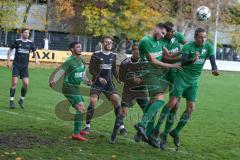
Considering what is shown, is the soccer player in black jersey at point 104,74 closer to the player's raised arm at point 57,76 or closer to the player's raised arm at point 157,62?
the player's raised arm at point 57,76

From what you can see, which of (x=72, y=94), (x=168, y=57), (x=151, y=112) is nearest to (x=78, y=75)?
(x=72, y=94)

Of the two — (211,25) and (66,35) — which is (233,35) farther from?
(66,35)

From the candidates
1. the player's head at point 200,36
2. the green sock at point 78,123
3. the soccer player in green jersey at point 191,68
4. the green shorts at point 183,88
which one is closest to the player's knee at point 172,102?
the soccer player in green jersey at point 191,68

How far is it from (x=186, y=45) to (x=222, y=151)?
2053 mm

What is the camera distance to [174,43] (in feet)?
34.1

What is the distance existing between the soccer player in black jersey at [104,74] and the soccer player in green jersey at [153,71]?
2.56 feet

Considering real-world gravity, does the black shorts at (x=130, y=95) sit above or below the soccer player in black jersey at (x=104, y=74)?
below

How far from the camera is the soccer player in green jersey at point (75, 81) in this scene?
10.1 m

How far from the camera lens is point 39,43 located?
51344mm

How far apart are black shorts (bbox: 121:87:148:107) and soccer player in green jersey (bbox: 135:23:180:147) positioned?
60 cm

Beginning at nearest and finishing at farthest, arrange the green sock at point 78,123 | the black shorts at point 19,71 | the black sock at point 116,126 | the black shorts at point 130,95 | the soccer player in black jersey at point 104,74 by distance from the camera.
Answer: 1. the black sock at point 116,126
2. the green sock at point 78,123
3. the soccer player in black jersey at point 104,74
4. the black shorts at point 130,95
5. the black shorts at point 19,71

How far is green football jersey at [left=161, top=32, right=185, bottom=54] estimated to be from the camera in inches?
403

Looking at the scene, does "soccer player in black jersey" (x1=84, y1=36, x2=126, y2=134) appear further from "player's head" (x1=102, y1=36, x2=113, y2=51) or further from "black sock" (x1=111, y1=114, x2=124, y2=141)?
"black sock" (x1=111, y1=114, x2=124, y2=141)

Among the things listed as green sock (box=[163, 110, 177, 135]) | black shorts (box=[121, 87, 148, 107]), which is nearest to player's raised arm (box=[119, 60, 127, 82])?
black shorts (box=[121, 87, 148, 107])
